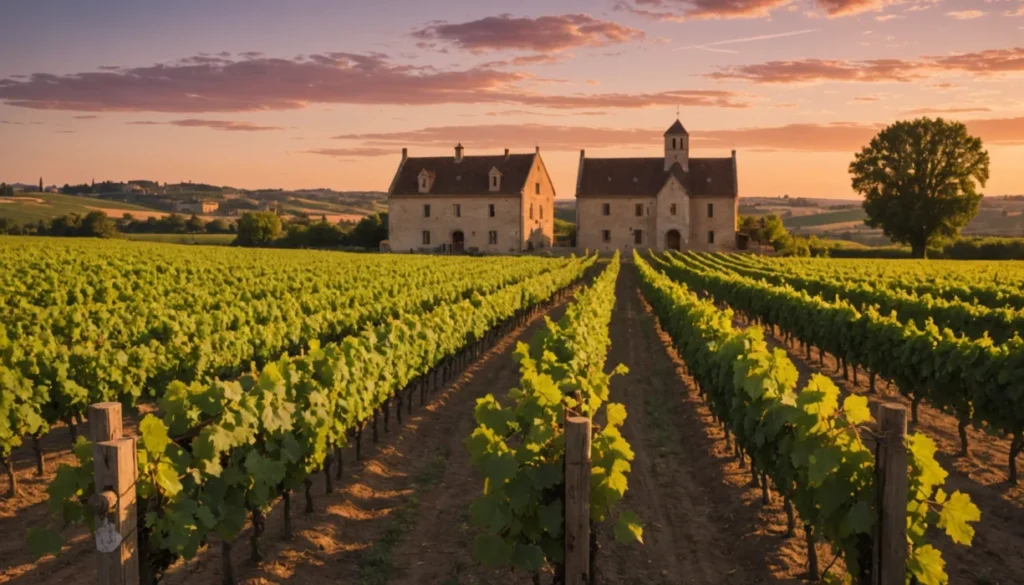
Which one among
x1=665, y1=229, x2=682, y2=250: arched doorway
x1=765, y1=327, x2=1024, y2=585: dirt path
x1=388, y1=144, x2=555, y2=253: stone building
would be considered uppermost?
x1=388, y1=144, x2=555, y2=253: stone building

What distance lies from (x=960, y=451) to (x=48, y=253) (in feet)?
134

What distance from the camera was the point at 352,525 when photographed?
8195 millimetres

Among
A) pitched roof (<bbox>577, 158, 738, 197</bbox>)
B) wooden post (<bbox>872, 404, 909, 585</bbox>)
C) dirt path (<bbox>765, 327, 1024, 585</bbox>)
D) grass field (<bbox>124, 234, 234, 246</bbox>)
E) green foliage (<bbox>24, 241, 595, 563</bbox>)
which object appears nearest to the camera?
wooden post (<bbox>872, 404, 909, 585</bbox>)

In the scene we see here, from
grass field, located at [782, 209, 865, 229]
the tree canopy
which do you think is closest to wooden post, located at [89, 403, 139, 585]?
the tree canopy

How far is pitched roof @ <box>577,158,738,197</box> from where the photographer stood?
67.7 m

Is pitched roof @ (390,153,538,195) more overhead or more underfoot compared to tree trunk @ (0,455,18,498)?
more overhead

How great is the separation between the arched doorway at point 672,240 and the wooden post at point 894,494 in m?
63.2

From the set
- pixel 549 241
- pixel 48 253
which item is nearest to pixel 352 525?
pixel 48 253

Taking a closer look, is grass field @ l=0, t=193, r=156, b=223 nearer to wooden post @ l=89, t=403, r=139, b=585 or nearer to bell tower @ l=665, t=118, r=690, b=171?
bell tower @ l=665, t=118, r=690, b=171

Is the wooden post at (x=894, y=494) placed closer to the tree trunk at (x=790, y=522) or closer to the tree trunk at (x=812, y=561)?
the tree trunk at (x=812, y=561)

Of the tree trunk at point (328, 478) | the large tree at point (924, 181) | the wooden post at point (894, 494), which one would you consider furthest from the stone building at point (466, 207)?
the wooden post at point (894, 494)

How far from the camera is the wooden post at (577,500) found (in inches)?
208

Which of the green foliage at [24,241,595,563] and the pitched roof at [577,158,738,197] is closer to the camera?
the green foliage at [24,241,595,563]

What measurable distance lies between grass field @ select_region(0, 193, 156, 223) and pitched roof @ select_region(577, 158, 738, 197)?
66381 millimetres
